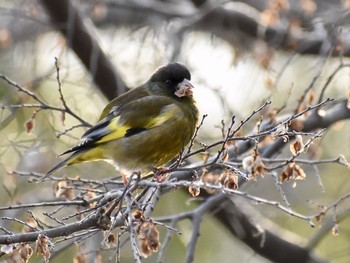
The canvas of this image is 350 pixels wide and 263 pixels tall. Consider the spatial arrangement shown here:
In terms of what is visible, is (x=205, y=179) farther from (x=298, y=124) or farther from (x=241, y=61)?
(x=241, y=61)

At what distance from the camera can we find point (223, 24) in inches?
376

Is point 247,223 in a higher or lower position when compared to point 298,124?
lower

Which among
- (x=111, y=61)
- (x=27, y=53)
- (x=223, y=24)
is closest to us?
(x=111, y=61)

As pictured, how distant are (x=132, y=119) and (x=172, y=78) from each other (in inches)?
21.1

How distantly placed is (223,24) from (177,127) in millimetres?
3816

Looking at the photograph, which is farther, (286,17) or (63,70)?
(286,17)

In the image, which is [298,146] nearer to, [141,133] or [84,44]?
[141,133]

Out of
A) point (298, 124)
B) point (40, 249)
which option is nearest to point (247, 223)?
point (298, 124)

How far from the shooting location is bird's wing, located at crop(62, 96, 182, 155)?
235 inches

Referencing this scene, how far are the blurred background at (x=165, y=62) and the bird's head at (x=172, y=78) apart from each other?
0.47 meters

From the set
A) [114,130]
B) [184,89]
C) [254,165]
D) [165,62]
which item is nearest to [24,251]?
[254,165]

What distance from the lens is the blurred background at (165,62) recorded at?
7504 millimetres

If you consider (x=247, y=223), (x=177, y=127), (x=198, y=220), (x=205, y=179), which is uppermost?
(x=177, y=127)

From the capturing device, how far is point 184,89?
6.23m
